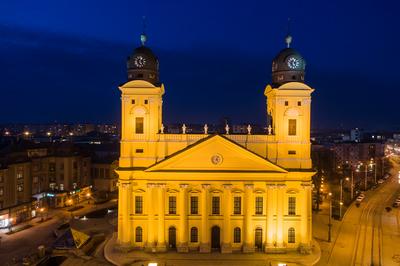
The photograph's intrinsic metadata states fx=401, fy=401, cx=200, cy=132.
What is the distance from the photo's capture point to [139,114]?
1641 inches

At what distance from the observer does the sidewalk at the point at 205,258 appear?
124ft

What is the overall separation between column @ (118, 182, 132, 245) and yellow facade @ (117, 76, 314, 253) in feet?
0.33

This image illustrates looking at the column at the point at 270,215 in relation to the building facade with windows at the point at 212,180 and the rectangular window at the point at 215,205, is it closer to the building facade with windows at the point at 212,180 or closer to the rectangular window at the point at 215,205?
the building facade with windows at the point at 212,180

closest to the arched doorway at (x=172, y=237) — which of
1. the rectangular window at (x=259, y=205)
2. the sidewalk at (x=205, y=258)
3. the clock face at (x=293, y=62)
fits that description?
the sidewalk at (x=205, y=258)

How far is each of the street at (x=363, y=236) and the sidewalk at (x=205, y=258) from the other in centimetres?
223

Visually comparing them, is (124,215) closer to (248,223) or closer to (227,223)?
(227,223)

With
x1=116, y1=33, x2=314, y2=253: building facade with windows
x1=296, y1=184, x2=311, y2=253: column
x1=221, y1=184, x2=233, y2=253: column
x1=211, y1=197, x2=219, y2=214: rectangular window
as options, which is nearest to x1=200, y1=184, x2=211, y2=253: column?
x1=116, y1=33, x2=314, y2=253: building facade with windows

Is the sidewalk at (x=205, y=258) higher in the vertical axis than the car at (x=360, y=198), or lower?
lower

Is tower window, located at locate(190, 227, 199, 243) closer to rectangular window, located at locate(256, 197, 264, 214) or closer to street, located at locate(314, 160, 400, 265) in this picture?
rectangular window, located at locate(256, 197, 264, 214)

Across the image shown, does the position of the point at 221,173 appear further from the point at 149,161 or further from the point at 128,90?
the point at 128,90

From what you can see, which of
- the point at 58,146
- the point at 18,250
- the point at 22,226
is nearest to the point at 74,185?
the point at 58,146

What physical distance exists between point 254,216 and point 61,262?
759 inches

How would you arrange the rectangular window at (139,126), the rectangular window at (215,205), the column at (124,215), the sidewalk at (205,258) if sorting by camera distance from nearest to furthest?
the sidewalk at (205,258) < the column at (124,215) < the rectangular window at (215,205) < the rectangular window at (139,126)

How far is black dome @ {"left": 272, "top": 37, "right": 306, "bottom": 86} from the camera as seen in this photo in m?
41.7
